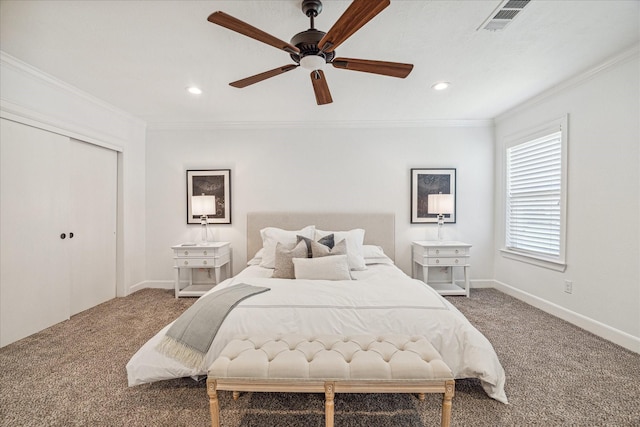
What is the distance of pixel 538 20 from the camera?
6.30ft

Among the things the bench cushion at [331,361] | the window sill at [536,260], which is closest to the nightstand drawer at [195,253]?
the bench cushion at [331,361]

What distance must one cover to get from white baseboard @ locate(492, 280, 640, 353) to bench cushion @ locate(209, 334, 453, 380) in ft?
7.02

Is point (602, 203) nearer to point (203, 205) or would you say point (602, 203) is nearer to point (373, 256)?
point (373, 256)

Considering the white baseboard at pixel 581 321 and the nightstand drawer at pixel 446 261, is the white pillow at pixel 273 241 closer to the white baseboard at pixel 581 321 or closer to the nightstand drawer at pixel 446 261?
the nightstand drawer at pixel 446 261

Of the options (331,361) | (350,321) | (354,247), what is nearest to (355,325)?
(350,321)

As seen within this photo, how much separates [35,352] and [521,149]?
5585 millimetres

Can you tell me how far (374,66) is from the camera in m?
1.89

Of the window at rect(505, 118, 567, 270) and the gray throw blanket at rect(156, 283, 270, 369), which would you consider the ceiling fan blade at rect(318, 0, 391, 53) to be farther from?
the window at rect(505, 118, 567, 270)

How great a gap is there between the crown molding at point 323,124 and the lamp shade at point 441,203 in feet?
3.49

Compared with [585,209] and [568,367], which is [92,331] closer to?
[568,367]

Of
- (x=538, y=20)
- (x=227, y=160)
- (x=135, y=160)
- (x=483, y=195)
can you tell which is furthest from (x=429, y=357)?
(x=135, y=160)

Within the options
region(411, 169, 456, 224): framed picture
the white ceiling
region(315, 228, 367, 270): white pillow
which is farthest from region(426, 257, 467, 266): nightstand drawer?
the white ceiling

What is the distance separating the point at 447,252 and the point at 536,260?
0.98 metres

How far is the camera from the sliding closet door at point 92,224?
317 centimetres
